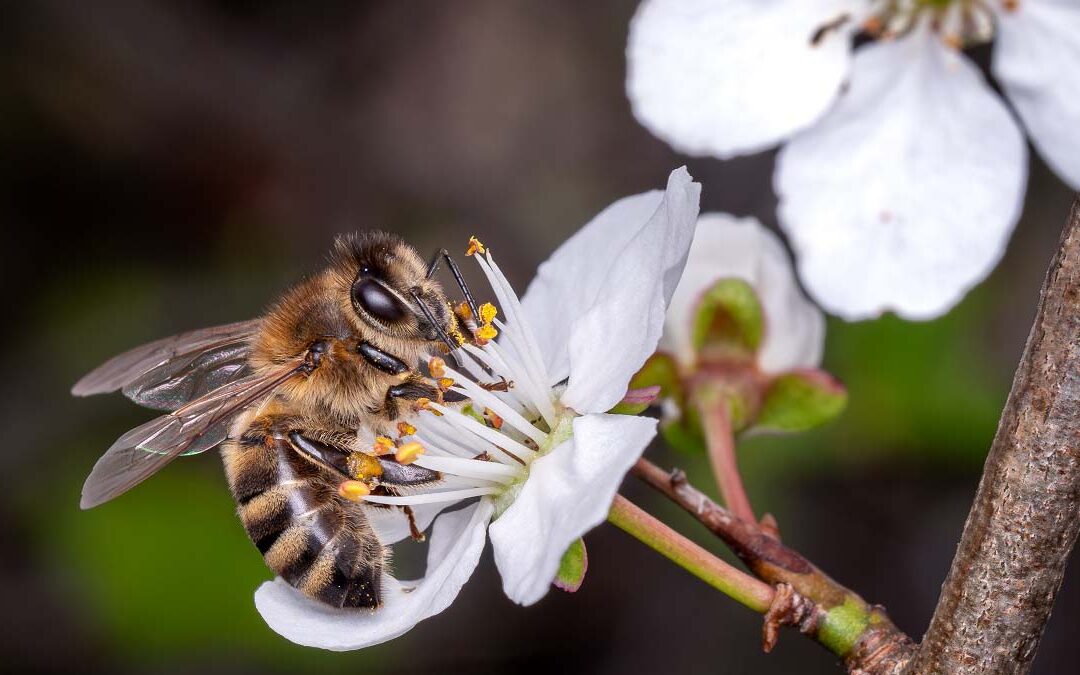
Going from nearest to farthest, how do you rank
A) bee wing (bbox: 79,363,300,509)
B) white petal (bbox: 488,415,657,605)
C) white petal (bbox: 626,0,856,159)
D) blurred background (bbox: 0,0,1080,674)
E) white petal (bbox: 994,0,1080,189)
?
white petal (bbox: 488,415,657,605)
bee wing (bbox: 79,363,300,509)
white petal (bbox: 994,0,1080,189)
white petal (bbox: 626,0,856,159)
blurred background (bbox: 0,0,1080,674)

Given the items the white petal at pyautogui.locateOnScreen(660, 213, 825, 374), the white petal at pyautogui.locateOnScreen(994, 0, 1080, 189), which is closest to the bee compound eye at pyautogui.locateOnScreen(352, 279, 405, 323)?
the white petal at pyautogui.locateOnScreen(660, 213, 825, 374)

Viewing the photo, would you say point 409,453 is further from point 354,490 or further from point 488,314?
point 488,314

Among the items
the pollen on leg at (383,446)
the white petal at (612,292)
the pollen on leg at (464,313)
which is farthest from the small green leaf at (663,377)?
the pollen on leg at (383,446)

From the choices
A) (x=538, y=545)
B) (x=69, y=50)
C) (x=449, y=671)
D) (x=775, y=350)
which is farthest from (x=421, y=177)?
(x=538, y=545)

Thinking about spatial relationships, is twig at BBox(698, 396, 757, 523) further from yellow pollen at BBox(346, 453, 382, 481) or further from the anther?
yellow pollen at BBox(346, 453, 382, 481)

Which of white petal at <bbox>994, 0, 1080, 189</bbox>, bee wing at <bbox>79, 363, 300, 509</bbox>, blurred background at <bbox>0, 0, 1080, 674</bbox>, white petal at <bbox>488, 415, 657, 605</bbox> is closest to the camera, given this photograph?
white petal at <bbox>488, 415, 657, 605</bbox>

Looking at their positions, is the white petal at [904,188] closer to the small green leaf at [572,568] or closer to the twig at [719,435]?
the twig at [719,435]

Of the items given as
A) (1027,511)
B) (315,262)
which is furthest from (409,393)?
(315,262)
